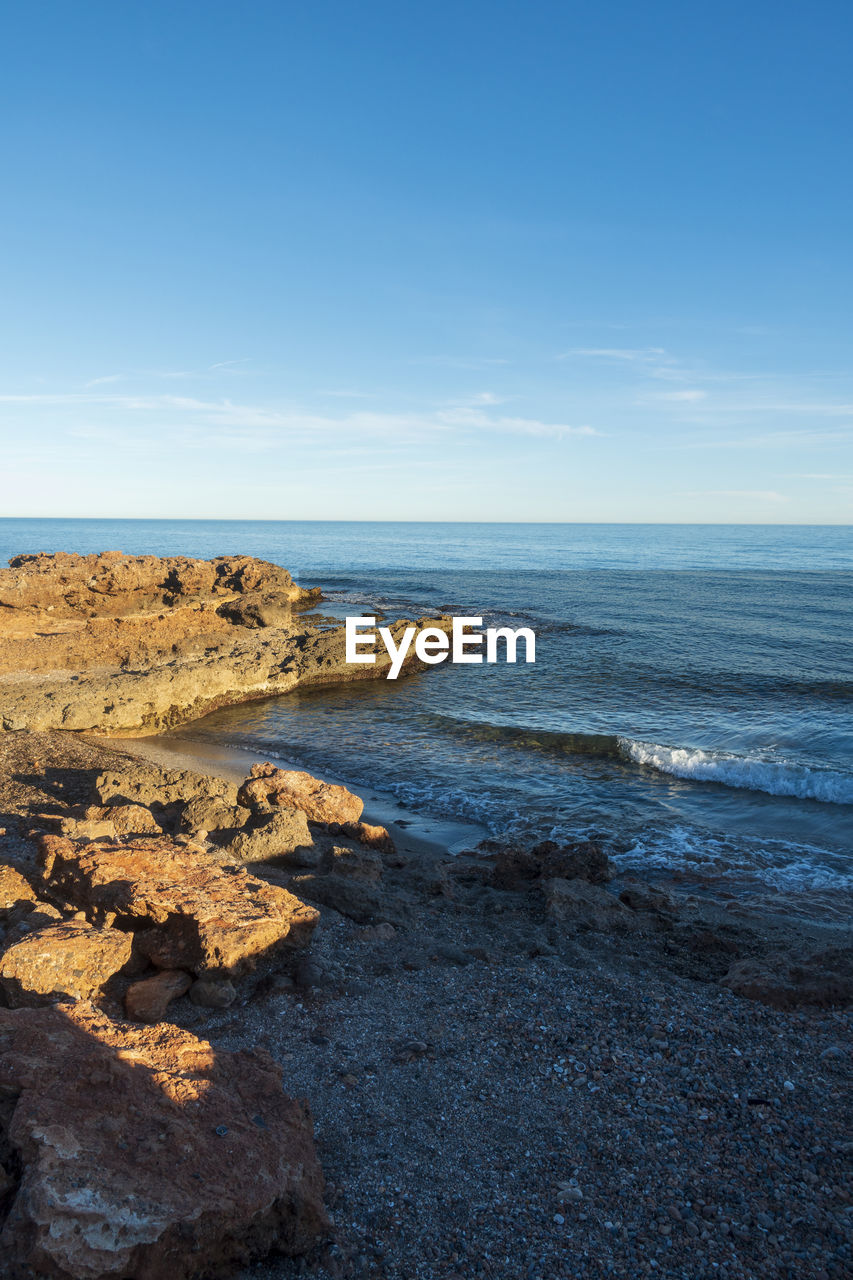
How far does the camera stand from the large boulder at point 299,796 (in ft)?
40.1

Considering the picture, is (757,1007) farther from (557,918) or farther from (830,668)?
(830,668)

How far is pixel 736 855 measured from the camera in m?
12.6

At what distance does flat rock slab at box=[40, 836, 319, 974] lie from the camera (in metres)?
6.65

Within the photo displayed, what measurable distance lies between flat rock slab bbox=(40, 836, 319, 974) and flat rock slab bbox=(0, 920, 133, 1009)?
0.34 meters

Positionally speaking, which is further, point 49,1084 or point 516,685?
point 516,685

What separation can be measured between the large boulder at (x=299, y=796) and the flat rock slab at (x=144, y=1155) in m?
7.25

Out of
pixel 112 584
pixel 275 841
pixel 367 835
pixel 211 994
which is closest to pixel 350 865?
Answer: pixel 275 841

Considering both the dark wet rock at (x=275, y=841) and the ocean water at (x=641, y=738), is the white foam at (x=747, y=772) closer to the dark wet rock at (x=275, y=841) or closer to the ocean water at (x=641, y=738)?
the ocean water at (x=641, y=738)

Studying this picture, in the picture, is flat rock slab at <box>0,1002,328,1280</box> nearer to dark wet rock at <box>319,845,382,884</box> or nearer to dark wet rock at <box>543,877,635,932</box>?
dark wet rock at <box>319,845,382,884</box>

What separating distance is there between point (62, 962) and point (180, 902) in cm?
113

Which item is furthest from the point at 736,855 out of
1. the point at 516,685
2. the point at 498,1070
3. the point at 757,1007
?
the point at 516,685

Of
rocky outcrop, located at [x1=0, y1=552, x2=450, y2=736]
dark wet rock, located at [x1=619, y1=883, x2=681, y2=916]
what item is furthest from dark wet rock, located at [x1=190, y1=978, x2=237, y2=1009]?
rocky outcrop, located at [x1=0, y1=552, x2=450, y2=736]

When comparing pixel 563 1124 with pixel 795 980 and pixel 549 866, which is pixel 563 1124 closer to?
pixel 795 980

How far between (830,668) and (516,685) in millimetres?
11994
